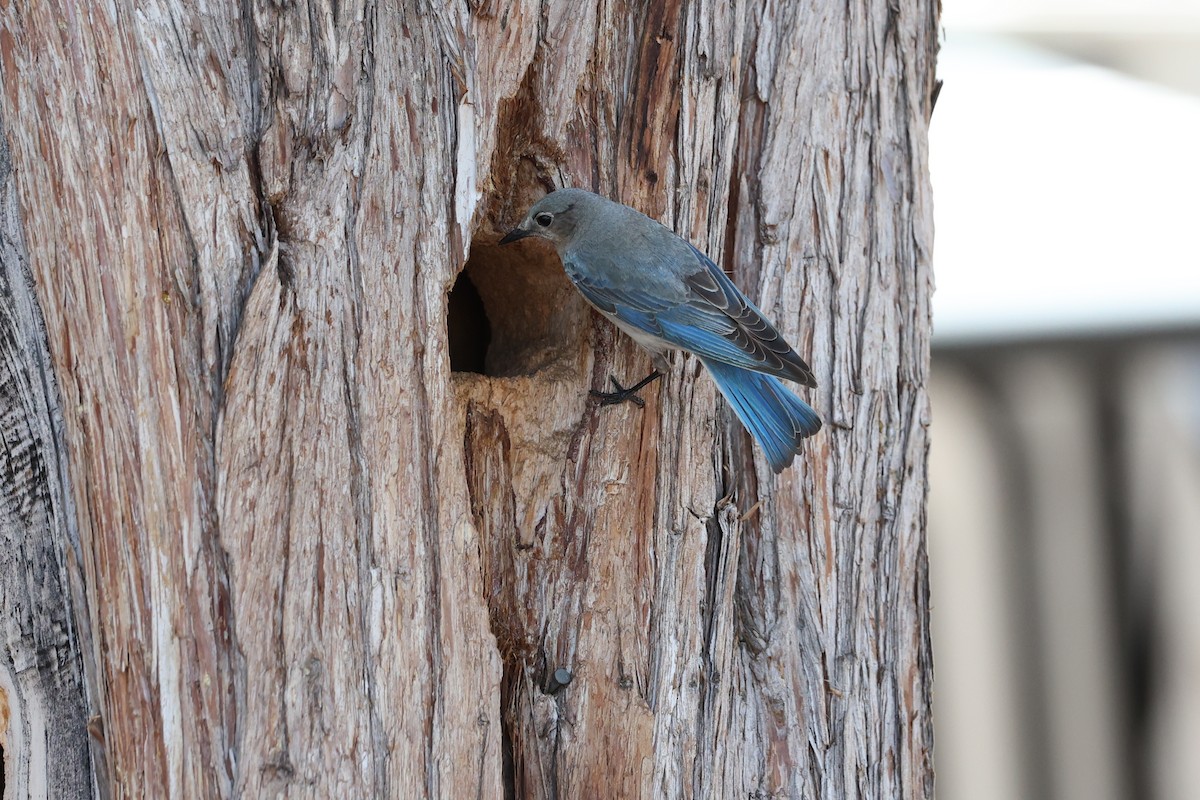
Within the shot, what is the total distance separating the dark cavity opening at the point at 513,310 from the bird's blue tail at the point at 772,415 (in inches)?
20.5

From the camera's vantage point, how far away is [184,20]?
7.38ft

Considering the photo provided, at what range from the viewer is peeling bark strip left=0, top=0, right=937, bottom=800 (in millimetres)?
2160

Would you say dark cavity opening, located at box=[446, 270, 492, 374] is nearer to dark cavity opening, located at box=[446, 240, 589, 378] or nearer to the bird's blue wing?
A: dark cavity opening, located at box=[446, 240, 589, 378]

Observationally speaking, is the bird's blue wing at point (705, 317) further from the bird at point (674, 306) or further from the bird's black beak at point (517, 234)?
the bird's black beak at point (517, 234)

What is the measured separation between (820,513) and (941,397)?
2083mm

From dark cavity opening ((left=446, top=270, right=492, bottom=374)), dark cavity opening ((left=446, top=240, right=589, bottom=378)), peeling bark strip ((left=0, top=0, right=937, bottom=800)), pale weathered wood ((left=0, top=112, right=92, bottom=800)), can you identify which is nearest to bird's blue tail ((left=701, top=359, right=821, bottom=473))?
peeling bark strip ((left=0, top=0, right=937, bottom=800))

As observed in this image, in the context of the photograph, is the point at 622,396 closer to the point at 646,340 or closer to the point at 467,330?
the point at 646,340

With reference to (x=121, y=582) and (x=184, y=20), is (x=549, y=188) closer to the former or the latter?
(x=184, y=20)

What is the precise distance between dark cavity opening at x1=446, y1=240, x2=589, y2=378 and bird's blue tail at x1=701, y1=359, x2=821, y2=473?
20.5 inches

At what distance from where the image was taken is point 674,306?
2.94 metres

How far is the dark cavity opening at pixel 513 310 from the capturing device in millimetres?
3109

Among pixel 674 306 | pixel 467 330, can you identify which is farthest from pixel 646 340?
pixel 467 330

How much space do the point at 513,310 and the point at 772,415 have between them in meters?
1.04

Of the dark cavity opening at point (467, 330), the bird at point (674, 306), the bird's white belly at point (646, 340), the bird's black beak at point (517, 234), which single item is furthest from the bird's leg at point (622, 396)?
the dark cavity opening at point (467, 330)
